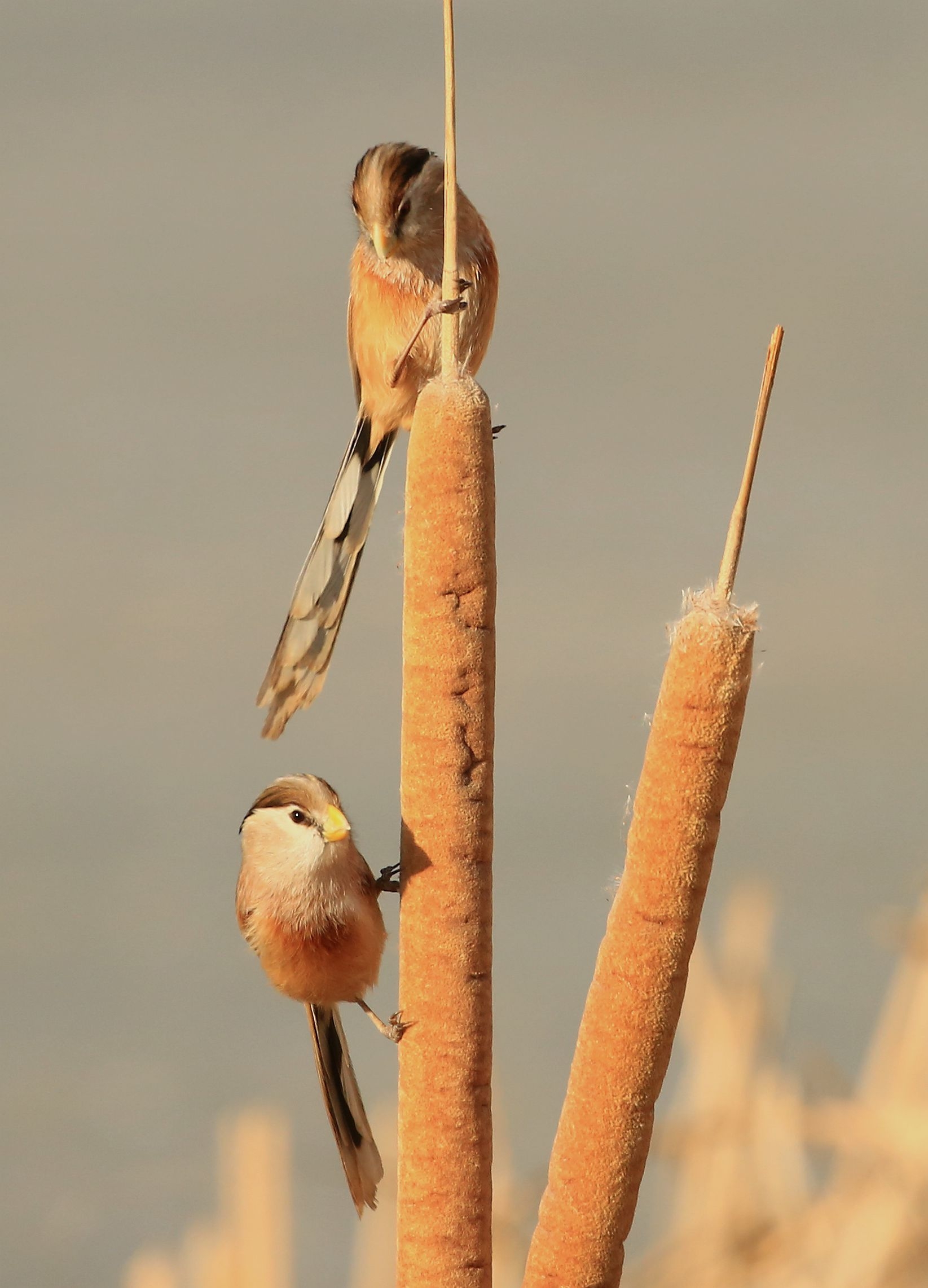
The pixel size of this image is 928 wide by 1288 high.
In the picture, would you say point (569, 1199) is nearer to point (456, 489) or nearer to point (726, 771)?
point (726, 771)

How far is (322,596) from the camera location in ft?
6.33

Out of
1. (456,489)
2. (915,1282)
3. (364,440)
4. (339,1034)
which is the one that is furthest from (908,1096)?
(456,489)

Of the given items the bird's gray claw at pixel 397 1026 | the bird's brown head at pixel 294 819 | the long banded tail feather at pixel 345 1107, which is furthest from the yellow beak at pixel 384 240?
the bird's gray claw at pixel 397 1026

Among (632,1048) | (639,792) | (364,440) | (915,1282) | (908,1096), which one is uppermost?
(364,440)

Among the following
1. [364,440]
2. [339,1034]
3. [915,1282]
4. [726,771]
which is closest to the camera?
[726,771]

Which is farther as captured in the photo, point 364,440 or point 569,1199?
point 364,440

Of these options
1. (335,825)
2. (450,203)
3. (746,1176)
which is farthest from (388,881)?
(746,1176)

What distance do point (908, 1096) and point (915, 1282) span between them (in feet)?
1.10

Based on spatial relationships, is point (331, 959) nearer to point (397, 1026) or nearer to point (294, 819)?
point (294, 819)

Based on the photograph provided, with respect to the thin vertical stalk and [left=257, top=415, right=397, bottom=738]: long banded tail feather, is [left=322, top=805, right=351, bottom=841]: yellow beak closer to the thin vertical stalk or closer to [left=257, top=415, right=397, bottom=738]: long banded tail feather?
[left=257, top=415, right=397, bottom=738]: long banded tail feather

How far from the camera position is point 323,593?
1.93 m

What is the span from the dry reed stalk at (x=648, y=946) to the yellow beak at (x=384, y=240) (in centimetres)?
118

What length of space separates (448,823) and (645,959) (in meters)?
0.21

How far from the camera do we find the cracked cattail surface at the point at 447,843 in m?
1.30
